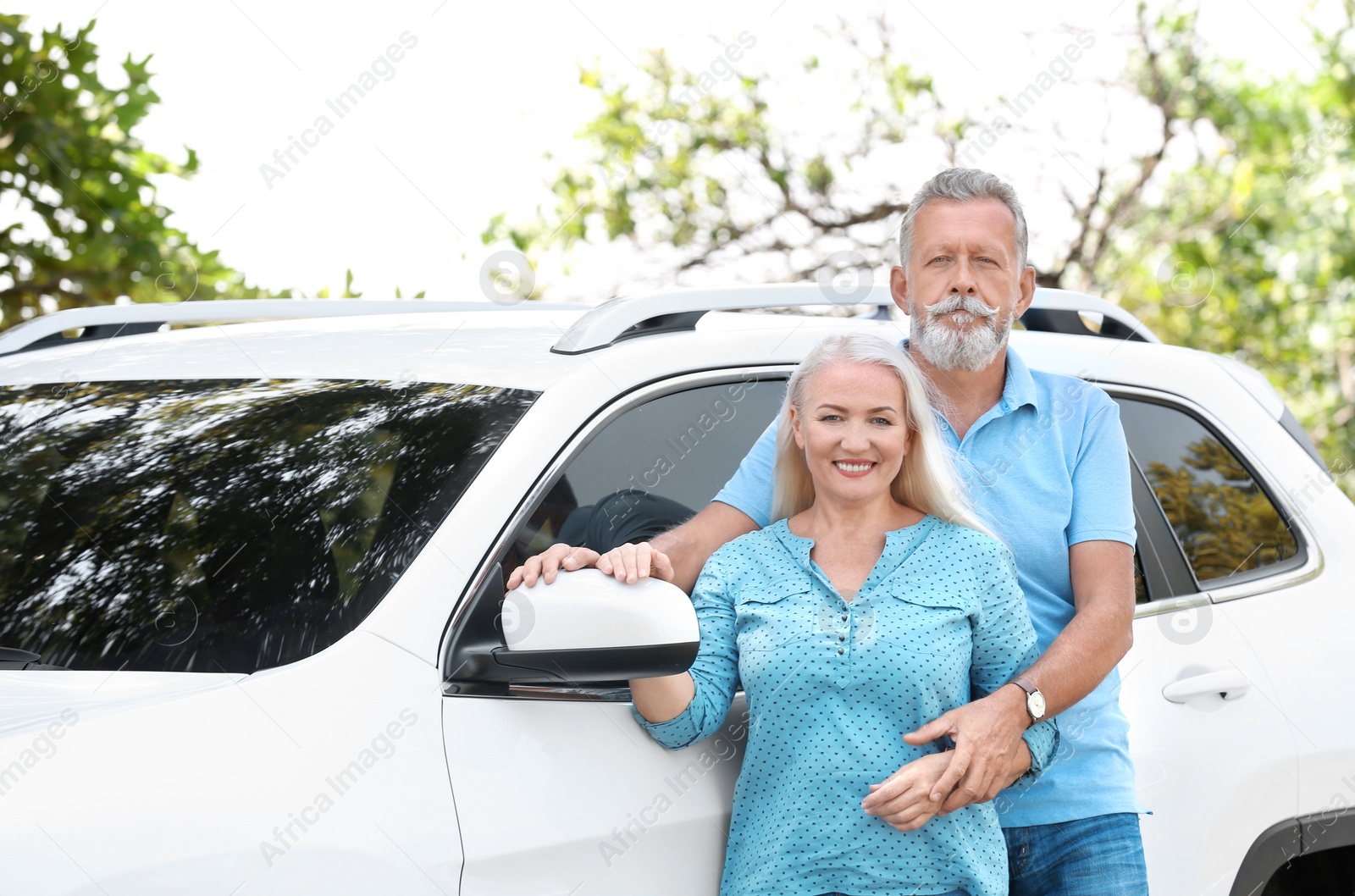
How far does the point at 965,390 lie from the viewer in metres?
2.52

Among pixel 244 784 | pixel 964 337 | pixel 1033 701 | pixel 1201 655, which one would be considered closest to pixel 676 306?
pixel 964 337

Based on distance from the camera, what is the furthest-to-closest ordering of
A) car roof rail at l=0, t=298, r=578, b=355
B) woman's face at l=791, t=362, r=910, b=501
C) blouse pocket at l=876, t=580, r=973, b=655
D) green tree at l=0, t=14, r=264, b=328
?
green tree at l=0, t=14, r=264, b=328
car roof rail at l=0, t=298, r=578, b=355
woman's face at l=791, t=362, r=910, b=501
blouse pocket at l=876, t=580, r=973, b=655

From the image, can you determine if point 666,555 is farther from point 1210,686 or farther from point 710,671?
point 1210,686

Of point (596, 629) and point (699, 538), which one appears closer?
point (596, 629)

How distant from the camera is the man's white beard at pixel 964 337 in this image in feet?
8.06

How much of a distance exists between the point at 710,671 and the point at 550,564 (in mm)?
392

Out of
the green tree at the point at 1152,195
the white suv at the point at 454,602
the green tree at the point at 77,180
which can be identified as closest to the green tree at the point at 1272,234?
the green tree at the point at 1152,195

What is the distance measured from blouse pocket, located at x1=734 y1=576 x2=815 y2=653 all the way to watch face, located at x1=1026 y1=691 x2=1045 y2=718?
37cm

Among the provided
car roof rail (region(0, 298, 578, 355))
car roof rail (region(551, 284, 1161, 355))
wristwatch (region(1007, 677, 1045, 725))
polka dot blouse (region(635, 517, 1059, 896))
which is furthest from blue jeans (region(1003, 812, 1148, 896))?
car roof rail (region(0, 298, 578, 355))

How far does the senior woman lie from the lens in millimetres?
1975

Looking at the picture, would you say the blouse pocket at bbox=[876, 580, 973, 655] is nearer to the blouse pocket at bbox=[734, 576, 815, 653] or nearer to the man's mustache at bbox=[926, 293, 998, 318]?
the blouse pocket at bbox=[734, 576, 815, 653]

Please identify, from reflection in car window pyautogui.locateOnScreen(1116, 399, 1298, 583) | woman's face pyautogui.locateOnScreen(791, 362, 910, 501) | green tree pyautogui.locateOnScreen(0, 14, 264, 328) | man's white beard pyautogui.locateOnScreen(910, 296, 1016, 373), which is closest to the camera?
woman's face pyautogui.locateOnScreen(791, 362, 910, 501)

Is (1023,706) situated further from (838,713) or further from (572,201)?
(572,201)

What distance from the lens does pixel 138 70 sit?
21.2ft
